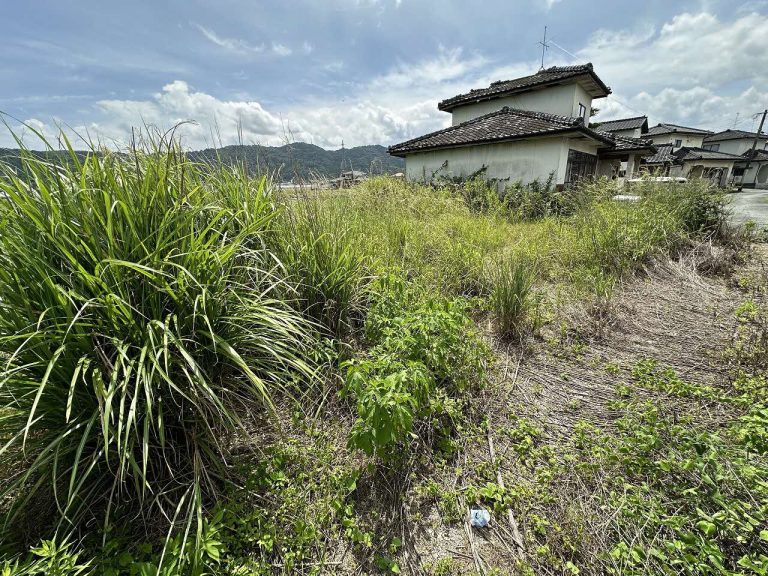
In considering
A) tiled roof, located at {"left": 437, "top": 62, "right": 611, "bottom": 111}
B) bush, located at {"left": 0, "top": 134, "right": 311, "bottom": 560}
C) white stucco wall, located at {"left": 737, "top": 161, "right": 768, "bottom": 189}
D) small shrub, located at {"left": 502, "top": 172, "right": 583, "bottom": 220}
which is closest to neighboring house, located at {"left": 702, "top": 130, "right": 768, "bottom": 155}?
white stucco wall, located at {"left": 737, "top": 161, "right": 768, "bottom": 189}

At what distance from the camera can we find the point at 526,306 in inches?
118

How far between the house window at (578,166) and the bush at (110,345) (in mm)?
11024

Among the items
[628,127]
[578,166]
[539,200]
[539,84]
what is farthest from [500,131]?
[628,127]

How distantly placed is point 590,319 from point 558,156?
8.15 meters

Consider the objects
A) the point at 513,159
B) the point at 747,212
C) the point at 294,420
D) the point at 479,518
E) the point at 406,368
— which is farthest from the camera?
the point at 513,159

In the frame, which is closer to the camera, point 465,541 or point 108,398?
point 108,398

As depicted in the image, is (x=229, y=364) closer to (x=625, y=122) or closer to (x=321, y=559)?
(x=321, y=559)

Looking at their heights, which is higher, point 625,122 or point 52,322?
point 625,122

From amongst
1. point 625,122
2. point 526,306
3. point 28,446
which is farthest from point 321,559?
point 625,122

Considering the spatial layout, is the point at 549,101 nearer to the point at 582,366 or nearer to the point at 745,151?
the point at 582,366

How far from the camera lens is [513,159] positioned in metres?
10.1

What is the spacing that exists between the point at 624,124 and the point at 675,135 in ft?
58.7

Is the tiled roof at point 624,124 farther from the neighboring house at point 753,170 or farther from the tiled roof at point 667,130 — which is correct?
the neighboring house at point 753,170

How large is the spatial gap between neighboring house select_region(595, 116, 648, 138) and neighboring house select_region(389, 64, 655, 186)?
13.1 metres
